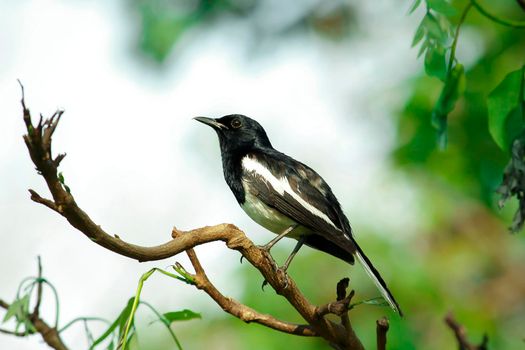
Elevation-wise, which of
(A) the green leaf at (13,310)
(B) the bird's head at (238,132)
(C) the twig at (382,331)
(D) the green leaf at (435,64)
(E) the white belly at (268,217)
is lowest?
(C) the twig at (382,331)

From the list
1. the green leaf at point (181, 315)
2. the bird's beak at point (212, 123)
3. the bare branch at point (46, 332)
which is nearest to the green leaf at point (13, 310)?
the bare branch at point (46, 332)

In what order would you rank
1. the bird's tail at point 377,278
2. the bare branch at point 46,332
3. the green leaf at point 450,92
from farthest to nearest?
the bird's tail at point 377,278 → the green leaf at point 450,92 → the bare branch at point 46,332

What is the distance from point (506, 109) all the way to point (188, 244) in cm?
102

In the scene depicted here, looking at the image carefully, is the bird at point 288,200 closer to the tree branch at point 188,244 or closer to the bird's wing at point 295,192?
the bird's wing at point 295,192

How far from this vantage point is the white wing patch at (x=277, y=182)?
13.7ft

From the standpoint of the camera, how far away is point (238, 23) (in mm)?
7699

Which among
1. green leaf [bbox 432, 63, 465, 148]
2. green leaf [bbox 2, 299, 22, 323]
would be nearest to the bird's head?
green leaf [bbox 432, 63, 465, 148]

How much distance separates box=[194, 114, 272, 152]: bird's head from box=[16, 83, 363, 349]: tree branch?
6.90 feet

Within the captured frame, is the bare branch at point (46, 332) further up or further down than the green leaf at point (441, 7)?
further down

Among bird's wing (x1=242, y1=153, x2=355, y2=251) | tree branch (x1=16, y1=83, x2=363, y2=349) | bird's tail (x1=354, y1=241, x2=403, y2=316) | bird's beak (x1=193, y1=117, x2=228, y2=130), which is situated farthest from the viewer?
→ bird's beak (x1=193, y1=117, x2=228, y2=130)

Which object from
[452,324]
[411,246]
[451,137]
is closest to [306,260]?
[411,246]

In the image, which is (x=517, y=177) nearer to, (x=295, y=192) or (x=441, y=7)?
(x=441, y=7)

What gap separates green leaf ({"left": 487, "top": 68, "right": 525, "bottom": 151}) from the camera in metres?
2.55

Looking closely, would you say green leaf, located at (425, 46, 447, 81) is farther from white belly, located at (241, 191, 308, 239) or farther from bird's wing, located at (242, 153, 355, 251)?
white belly, located at (241, 191, 308, 239)
